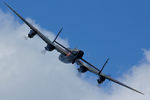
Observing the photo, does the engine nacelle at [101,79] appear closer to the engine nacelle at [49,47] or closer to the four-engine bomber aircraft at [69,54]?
the four-engine bomber aircraft at [69,54]

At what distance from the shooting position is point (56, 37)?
84.2 m

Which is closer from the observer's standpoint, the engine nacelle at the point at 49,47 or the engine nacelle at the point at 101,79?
the engine nacelle at the point at 101,79

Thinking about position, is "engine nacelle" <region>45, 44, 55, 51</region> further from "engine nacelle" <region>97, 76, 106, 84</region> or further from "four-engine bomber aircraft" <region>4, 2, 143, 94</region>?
"engine nacelle" <region>97, 76, 106, 84</region>

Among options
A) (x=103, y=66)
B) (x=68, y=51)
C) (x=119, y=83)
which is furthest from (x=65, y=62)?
(x=119, y=83)

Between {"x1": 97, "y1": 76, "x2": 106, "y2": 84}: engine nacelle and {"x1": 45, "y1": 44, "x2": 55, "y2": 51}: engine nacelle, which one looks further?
{"x1": 45, "y1": 44, "x2": 55, "y2": 51}: engine nacelle

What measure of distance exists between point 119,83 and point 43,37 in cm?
2725

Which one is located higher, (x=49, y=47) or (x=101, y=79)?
(x=101, y=79)

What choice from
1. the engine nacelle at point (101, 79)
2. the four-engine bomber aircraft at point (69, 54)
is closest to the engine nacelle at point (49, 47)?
the four-engine bomber aircraft at point (69, 54)

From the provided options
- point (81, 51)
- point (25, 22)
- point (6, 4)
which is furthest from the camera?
point (25, 22)

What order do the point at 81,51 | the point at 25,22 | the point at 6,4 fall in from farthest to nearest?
the point at 25,22 → the point at 6,4 → the point at 81,51

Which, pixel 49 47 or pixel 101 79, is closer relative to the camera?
pixel 101 79

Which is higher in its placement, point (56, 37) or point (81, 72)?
point (56, 37)

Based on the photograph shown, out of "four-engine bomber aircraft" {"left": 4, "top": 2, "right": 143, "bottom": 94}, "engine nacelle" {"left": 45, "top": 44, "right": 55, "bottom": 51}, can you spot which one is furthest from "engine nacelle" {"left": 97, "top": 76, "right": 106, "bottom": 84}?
"engine nacelle" {"left": 45, "top": 44, "right": 55, "bottom": 51}

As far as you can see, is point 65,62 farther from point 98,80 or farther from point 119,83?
point 119,83
